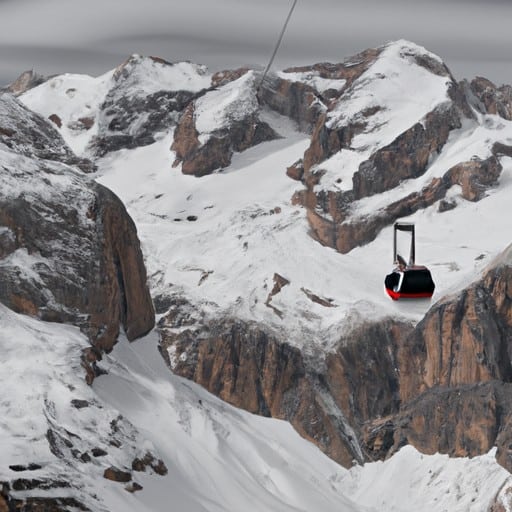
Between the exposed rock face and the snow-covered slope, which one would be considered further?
the exposed rock face

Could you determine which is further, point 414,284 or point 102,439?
point 102,439

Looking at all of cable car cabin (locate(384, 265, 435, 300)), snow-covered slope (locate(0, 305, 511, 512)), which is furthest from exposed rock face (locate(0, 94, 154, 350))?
cable car cabin (locate(384, 265, 435, 300))

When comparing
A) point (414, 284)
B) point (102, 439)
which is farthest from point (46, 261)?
point (414, 284)

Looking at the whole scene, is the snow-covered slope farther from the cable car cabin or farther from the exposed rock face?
the cable car cabin

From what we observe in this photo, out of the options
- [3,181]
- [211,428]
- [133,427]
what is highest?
[3,181]

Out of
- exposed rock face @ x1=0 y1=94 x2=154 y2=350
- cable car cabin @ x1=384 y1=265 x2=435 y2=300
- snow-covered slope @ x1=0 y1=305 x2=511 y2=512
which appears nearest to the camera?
cable car cabin @ x1=384 y1=265 x2=435 y2=300

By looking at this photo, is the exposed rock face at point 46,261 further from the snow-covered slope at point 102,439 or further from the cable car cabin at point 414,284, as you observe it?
the cable car cabin at point 414,284

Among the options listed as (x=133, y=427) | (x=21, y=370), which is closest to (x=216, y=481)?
(x=133, y=427)

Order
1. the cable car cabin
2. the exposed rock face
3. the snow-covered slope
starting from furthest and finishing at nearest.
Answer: the exposed rock face, the snow-covered slope, the cable car cabin

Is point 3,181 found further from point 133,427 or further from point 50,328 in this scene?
point 133,427

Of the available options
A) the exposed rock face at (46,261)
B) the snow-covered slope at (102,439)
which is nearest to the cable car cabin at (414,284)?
the snow-covered slope at (102,439)

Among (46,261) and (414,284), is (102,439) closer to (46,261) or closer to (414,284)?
(46,261)
